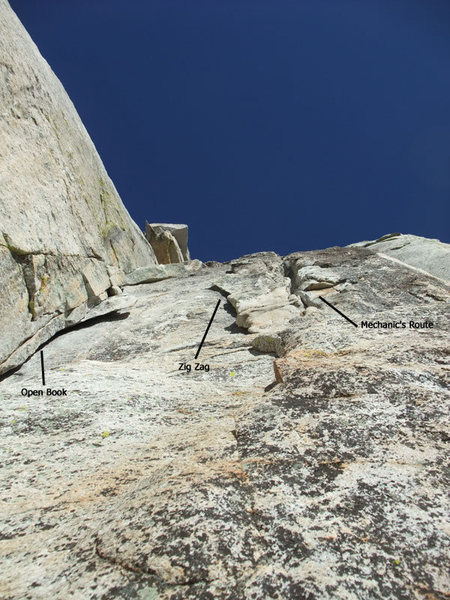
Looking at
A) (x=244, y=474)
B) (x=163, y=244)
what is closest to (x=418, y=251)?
(x=244, y=474)

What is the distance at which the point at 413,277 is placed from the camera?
49.3 ft

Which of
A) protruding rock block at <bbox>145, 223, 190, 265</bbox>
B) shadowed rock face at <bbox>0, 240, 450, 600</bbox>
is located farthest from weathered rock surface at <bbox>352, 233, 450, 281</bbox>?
protruding rock block at <bbox>145, 223, 190, 265</bbox>

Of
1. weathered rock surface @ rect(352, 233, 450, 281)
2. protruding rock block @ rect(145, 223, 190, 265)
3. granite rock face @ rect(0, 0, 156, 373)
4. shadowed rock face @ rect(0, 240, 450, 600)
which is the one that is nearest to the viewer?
shadowed rock face @ rect(0, 240, 450, 600)

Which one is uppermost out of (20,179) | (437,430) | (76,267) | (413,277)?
(20,179)

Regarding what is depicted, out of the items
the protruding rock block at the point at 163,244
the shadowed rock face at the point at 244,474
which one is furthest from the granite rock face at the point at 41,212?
the protruding rock block at the point at 163,244

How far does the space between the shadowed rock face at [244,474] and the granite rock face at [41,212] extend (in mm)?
3970

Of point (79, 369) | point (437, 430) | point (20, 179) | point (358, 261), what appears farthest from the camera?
point (358, 261)

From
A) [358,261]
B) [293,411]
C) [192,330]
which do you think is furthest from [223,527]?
[358,261]

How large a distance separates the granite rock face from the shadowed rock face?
3970 mm

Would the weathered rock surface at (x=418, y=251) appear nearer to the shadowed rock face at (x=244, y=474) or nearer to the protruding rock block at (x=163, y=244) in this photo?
the shadowed rock face at (x=244, y=474)

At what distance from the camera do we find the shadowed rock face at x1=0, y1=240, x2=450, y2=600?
132 inches

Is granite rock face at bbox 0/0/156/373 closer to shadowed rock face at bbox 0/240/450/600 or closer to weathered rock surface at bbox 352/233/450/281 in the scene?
shadowed rock face at bbox 0/240/450/600

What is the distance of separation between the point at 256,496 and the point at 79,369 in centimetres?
Answer: 622

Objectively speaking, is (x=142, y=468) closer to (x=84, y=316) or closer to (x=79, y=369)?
(x=79, y=369)
